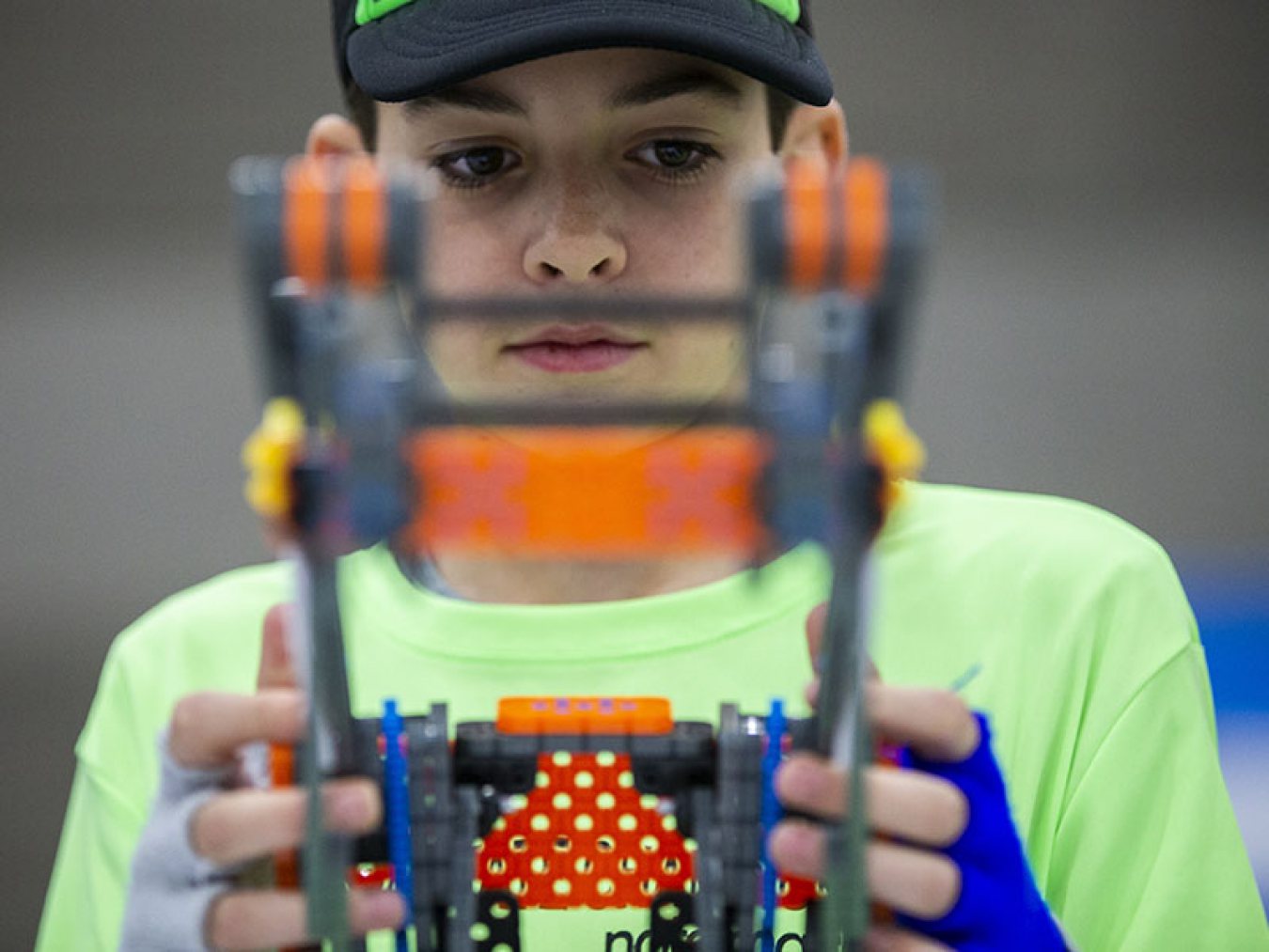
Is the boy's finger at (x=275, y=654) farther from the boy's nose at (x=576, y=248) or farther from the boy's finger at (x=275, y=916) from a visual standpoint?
the boy's nose at (x=576, y=248)

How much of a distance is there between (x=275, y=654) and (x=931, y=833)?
29 cm

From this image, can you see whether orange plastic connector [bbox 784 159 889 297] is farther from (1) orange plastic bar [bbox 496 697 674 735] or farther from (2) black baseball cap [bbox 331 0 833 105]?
(2) black baseball cap [bbox 331 0 833 105]

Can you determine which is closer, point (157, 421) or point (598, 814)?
point (598, 814)

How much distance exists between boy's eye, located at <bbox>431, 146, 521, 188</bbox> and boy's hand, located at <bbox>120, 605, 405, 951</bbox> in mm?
357

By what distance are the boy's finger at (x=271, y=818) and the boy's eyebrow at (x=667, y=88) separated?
0.46m

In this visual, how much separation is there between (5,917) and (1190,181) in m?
2.48

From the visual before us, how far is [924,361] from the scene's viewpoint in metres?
2.71

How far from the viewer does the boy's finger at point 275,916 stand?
1.99ft

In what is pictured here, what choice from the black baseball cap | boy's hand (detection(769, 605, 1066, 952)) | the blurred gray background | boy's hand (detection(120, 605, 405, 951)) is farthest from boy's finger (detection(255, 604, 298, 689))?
the blurred gray background

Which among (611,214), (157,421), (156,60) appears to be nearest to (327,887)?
(611,214)

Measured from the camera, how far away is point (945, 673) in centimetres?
97

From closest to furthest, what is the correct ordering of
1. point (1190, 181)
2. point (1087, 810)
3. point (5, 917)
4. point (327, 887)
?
point (327, 887) < point (1087, 810) < point (5, 917) < point (1190, 181)

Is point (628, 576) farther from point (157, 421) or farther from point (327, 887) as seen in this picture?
point (157, 421)

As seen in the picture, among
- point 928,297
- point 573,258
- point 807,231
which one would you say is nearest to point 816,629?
point 807,231
